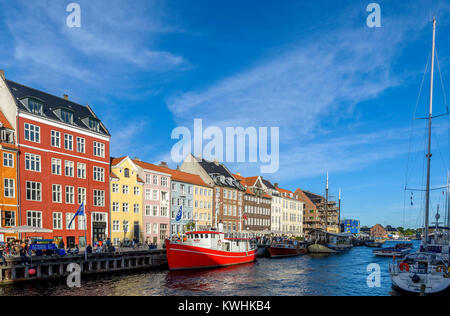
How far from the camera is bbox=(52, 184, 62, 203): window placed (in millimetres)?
51438

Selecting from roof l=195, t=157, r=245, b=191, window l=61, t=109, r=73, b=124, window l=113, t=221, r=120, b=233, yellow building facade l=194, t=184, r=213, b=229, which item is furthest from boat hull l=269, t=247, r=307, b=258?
window l=61, t=109, r=73, b=124

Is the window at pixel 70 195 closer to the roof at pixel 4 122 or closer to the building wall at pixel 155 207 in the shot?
the roof at pixel 4 122

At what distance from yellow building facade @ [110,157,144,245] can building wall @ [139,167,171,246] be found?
1348 mm

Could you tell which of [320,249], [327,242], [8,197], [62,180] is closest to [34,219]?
[8,197]

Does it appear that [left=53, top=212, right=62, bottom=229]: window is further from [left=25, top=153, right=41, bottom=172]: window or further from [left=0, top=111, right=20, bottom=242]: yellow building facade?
[left=25, top=153, right=41, bottom=172]: window

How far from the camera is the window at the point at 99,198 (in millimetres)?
58062

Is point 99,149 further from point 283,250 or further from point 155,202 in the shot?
point 283,250

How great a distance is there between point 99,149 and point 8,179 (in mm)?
16152

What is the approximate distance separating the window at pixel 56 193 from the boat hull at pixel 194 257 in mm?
17538

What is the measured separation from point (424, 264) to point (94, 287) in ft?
95.1

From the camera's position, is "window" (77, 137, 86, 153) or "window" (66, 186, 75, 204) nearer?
"window" (66, 186, 75, 204)

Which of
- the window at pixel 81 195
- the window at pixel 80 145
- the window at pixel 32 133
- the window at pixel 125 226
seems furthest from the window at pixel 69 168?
the window at pixel 125 226
